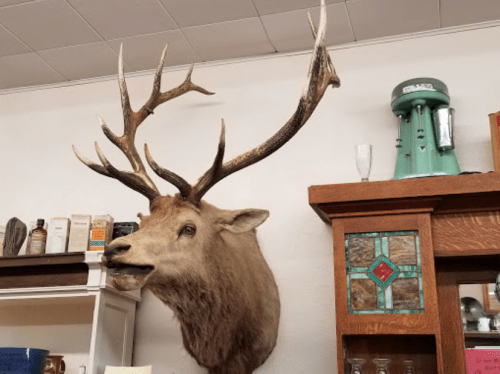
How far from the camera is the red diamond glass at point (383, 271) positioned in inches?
89.1

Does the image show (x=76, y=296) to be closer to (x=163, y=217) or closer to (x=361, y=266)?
(x=163, y=217)

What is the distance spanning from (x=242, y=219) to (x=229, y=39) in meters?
1.29

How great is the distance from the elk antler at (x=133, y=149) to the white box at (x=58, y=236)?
47cm

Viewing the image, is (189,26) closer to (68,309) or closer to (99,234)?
(99,234)

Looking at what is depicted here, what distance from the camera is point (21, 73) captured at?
365 centimetres

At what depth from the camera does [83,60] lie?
349cm

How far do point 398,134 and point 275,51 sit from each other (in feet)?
3.03

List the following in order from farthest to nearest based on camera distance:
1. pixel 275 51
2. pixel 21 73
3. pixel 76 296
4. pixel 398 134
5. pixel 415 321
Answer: pixel 21 73 → pixel 275 51 → pixel 398 134 → pixel 76 296 → pixel 415 321

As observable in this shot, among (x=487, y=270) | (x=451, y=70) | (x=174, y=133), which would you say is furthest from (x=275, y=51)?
(x=487, y=270)

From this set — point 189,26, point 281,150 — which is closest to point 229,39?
point 189,26

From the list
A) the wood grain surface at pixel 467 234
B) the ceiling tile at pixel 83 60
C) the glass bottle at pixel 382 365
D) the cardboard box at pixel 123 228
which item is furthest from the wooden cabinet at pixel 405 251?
the ceiling tile at pixel 83 60

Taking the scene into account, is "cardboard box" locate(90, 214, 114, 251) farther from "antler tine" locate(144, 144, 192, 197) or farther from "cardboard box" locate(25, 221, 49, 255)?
"antler tine" locate(144, 144, 192, 197)

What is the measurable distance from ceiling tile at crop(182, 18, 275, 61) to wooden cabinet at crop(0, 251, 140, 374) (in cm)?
139

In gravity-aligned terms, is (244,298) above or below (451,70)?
below
